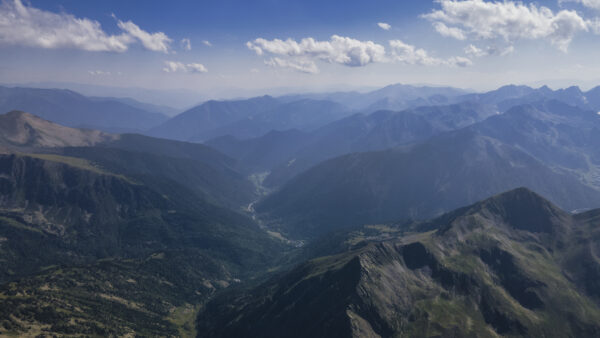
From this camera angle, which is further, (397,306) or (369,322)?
(397,306)

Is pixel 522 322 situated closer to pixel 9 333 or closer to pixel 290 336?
pixel 290 336

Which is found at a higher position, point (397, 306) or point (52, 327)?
point (397, 306)

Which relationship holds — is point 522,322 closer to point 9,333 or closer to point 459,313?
point 459,313

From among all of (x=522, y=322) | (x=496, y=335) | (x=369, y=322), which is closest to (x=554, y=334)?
(x=522, y=322)

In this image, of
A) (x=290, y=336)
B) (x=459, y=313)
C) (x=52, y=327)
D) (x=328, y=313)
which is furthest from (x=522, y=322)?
(x=52, y=327)

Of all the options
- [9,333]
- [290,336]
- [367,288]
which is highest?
[367,288]

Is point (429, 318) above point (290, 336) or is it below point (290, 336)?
above

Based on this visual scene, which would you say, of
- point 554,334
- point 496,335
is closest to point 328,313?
point 496,335

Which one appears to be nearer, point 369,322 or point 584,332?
point 369,322

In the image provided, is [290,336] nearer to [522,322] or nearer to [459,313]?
[459,313]
